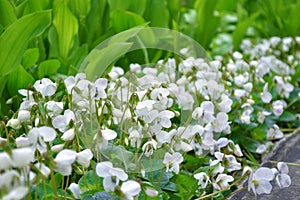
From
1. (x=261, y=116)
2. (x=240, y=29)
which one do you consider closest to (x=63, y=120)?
(x=261, y=116)

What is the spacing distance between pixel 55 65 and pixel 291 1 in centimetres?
193

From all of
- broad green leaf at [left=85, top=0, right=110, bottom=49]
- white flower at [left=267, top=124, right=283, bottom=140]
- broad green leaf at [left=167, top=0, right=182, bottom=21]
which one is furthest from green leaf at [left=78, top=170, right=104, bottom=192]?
broad green leaf at [left=167, top=0, right=182, bottom=21]

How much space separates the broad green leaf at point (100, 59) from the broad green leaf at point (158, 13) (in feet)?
2.12

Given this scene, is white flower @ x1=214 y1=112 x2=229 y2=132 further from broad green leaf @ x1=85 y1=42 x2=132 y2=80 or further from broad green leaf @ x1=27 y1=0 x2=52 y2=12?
broad green leaf @ x1=27 y1=0 x2=52 y2=12

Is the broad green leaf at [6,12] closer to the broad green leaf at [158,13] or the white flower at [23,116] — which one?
the white flower at [23,116]

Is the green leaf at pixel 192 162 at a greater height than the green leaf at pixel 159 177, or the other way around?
the green leaf at pixel 159 177

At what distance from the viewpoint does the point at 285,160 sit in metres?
2.12

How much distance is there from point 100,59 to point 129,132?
45 centimetres

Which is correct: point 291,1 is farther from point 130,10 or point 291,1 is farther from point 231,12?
point 130,10

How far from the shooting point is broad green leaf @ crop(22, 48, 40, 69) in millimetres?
2068

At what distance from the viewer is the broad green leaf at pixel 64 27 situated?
2.28 m

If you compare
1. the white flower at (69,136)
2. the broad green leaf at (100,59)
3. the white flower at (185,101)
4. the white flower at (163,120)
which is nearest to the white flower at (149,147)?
the white flower at (163,120)

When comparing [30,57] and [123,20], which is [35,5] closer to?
[30,57]

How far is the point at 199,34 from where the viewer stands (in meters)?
2.92
